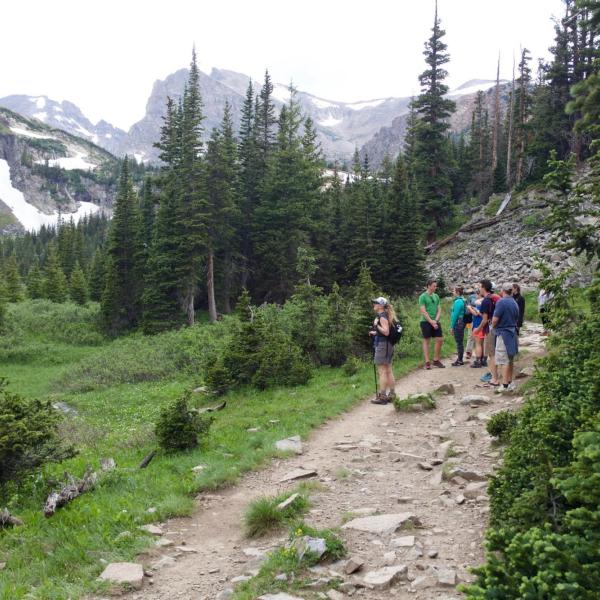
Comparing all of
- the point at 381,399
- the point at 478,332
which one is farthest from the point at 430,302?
the point at 381,399

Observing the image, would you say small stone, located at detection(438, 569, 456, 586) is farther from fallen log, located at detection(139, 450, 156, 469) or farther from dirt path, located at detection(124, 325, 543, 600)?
fallen log, located at detection(139, 450, 156, 469)

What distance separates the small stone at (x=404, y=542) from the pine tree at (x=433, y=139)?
3919 centimetres

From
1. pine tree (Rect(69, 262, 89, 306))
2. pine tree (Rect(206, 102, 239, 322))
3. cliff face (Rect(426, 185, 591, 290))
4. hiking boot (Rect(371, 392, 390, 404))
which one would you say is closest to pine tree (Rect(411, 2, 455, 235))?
cliff face (Rect(426, 185, 591, 290))

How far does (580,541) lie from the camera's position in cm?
324

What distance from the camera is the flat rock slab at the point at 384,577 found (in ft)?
16.8

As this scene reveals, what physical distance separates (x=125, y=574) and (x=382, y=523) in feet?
10.2

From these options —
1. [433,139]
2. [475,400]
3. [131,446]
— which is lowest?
[131,446]

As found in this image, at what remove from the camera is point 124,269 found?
47.3m

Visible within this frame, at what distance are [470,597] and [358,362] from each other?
604 inches

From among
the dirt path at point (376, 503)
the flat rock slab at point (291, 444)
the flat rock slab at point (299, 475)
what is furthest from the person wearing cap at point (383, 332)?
the flat rock slab at point (299, 475)

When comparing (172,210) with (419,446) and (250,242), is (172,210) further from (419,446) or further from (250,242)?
(419,446)

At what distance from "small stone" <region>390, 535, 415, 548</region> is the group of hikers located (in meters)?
6.59

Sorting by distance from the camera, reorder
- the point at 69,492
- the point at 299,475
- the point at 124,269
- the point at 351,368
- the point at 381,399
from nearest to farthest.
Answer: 1. the point at 69,492
2. the point at 299,475
3. the point at 381,399
4. the point at 351,368
5. the point at 124,269

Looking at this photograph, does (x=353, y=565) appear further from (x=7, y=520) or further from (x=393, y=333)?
(x=393, y=333)
